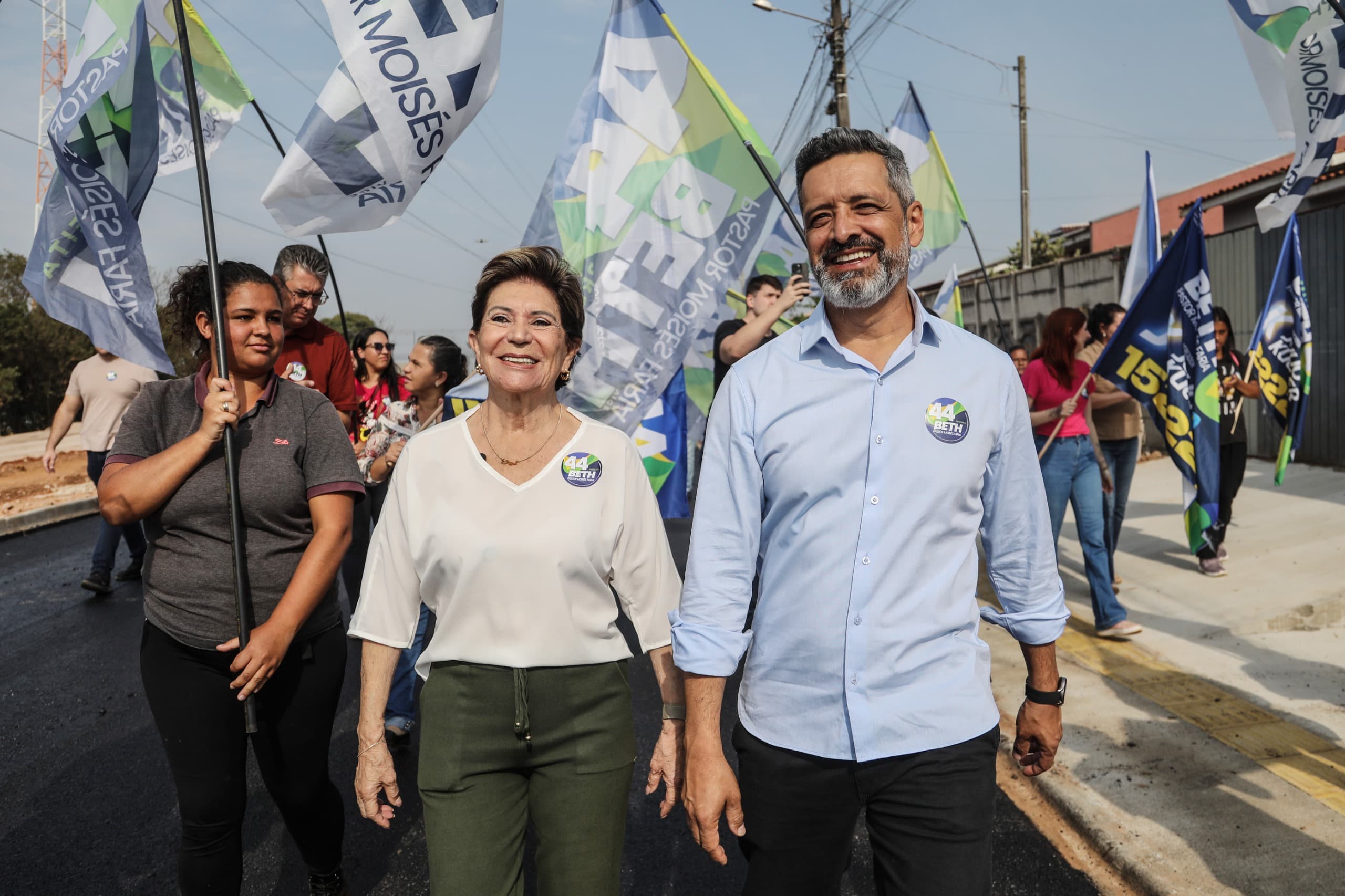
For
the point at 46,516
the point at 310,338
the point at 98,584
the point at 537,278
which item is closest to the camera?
the point at 537,278

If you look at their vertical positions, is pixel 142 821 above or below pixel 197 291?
below

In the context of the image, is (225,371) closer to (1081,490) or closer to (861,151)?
(861,151)

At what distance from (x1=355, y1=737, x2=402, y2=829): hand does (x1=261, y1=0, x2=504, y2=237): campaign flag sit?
207 centimetres

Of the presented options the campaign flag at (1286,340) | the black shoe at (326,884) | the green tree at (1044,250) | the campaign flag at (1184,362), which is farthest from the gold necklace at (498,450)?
the green tree at (1044,250)

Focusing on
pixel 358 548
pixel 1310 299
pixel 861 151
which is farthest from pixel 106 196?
pixel 1310 299

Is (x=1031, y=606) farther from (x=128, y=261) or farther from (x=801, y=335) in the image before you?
(x=128, y=261)

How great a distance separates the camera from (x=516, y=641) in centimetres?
225

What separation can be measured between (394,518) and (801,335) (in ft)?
3.51

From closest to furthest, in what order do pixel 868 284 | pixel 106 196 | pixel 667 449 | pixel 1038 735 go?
pixel 868 284 < pixel 1038 735 < pixel 106 196 < pixel 667 449

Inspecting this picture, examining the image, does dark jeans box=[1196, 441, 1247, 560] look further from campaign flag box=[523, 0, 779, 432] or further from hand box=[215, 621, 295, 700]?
hand box=[215, 621, 295, 700]

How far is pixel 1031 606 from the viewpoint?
86.2 inches

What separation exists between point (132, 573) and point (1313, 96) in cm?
887

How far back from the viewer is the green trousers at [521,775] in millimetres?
2191

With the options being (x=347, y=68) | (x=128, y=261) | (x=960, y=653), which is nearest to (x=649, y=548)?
(x=960, y=653)
